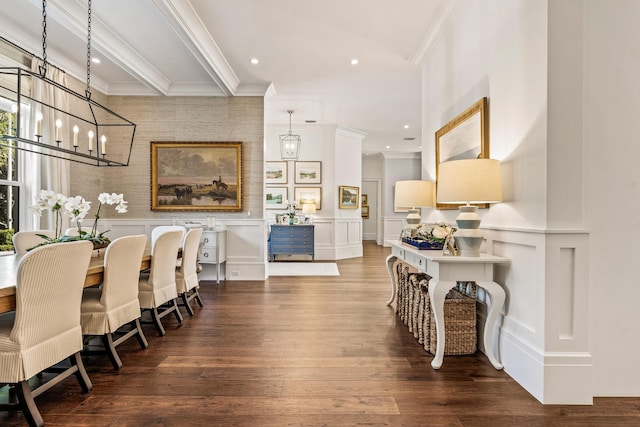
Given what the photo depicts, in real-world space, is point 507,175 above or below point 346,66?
below

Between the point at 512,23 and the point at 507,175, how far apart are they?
104 cm

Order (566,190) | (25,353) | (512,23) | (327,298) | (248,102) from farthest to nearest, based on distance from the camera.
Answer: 1. (248,102)
2. (327,298)
3. (512,23)
4. (566,190)
5. (25,353)

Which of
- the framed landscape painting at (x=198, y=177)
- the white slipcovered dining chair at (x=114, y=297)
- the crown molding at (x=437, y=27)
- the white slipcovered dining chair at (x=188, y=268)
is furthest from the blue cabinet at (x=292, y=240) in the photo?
the white slipcovered dining chair at (x=114, y=297)

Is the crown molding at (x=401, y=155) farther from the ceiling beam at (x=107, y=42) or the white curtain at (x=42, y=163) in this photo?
the white curtain at (x=42, y=163)

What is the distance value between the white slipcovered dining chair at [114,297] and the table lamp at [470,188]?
2.32 meters

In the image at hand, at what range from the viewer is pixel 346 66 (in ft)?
14.6

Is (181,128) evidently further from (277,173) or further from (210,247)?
(277,173)

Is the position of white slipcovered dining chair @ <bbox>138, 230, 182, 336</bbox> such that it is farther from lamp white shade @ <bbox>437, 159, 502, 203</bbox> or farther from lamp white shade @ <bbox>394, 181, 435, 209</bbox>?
lamp white shade @ <bbox>437, 159, 502, 203</bbox>

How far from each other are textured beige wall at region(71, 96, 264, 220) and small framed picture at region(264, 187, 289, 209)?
8.84 feet

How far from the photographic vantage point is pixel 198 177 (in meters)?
5.24

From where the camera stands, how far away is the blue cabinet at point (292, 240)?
7.23 metres

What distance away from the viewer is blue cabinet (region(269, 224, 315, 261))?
7.23 meters

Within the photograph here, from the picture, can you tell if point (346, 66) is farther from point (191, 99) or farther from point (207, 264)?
point (207, 264)

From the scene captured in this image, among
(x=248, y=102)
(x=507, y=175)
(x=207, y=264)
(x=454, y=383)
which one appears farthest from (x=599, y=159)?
(x=207, y=264)
